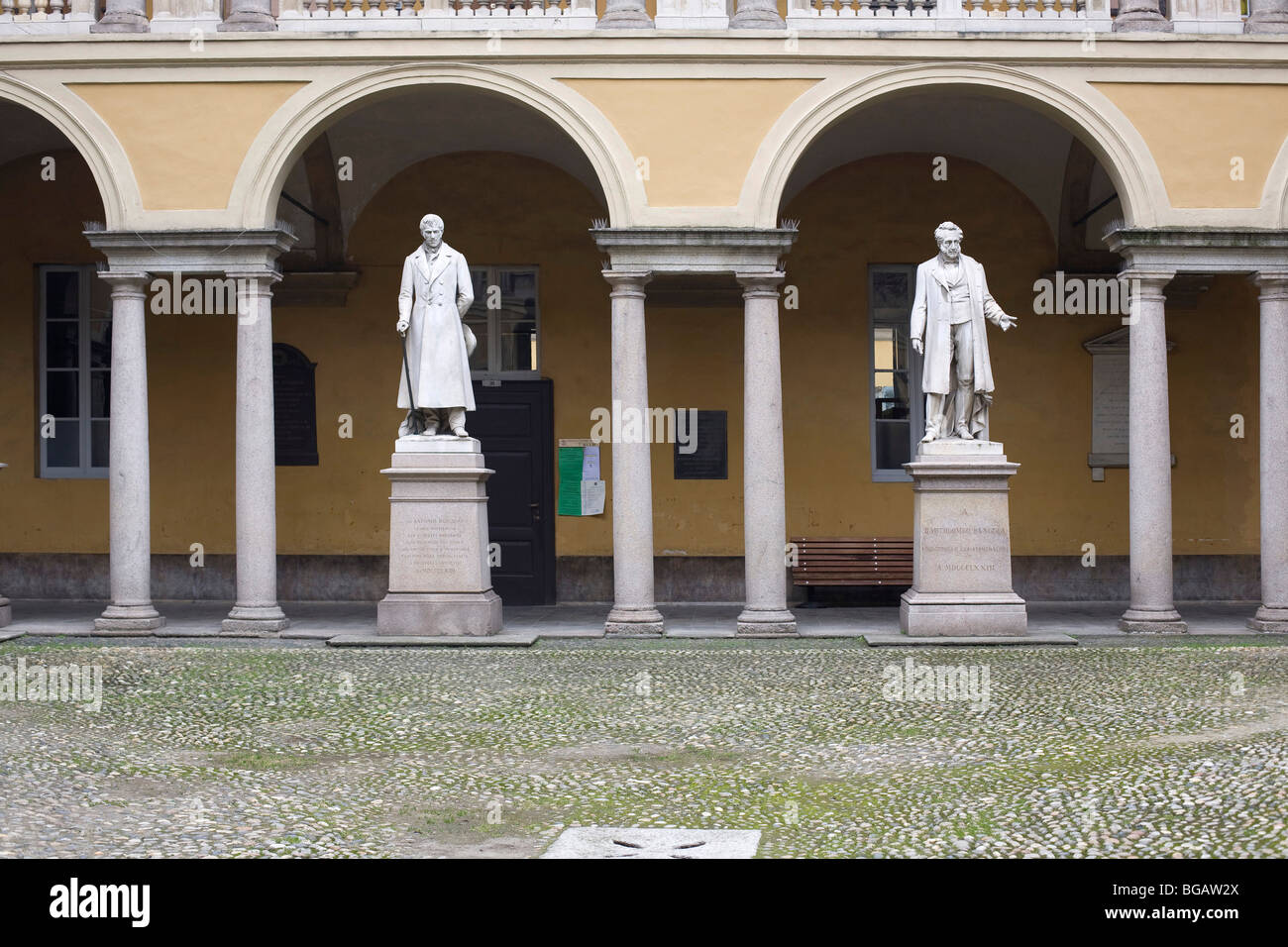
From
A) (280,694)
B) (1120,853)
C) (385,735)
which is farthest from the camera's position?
(280,694)

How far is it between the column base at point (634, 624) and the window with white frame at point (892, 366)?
13.1ft

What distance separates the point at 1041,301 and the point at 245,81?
8393 millimetres

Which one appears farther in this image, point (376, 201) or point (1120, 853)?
point (376, 201)

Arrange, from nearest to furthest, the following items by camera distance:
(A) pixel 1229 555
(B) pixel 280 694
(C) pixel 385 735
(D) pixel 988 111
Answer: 1. (C) pixel 385 735
2. (B) pixel 280 694
3. (D) pixel 988 111
4. (A) pixel 1229 555

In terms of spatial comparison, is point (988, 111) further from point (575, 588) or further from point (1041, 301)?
point (575, 588)

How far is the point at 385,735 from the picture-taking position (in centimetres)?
774

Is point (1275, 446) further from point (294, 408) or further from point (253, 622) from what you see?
point (294, 408)

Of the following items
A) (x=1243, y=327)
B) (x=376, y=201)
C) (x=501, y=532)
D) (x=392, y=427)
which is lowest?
(x=501, y=532)

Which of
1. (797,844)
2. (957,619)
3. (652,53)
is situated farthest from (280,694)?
(652,53)

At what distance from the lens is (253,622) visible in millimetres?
12062

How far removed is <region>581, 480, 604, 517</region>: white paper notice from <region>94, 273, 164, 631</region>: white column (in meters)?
4.57

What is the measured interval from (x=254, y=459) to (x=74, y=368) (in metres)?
4.33

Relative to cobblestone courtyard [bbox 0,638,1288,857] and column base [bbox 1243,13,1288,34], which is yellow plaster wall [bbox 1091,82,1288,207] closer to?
column base [bbox 1243,13,1288,34]

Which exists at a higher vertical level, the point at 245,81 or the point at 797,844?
the point at 245,81
